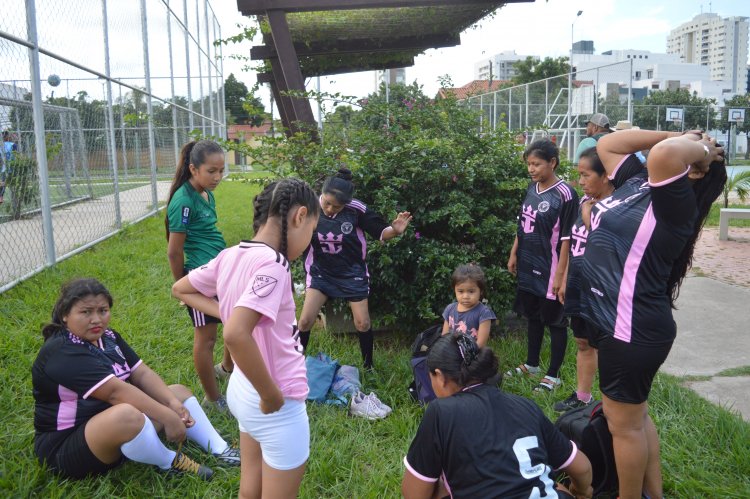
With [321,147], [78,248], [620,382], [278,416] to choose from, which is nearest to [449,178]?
[321,147]

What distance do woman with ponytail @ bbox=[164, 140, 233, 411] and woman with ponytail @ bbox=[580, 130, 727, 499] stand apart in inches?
83.3

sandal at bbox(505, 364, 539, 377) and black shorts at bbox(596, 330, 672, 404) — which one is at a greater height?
black shorts at bbox(596, 330, 672, 404)

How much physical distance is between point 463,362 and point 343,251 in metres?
2.19

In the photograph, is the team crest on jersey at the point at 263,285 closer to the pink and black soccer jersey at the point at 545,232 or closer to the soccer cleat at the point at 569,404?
the soccer cleat at the point at 569,404

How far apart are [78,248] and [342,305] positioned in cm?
393

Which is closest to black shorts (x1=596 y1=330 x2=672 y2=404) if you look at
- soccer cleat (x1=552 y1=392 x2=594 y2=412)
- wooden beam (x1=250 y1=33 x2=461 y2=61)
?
soccer cleat (x1=552 y1=392 x2=594 y2=412)

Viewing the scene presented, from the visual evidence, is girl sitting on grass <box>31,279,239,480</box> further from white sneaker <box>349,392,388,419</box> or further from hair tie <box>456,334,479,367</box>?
hair tie <box>456,334,479,367</box>

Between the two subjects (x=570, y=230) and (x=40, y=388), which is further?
(x=570, y=230)

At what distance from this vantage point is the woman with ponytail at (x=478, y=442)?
205 centimetres

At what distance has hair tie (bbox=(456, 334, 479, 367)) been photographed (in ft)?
7.23

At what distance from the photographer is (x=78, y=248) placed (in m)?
6.97

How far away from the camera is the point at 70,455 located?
8.98ft

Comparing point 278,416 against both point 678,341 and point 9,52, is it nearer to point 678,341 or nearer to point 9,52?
point 678,341

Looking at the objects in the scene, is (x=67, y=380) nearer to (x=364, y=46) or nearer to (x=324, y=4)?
(x=324, y=4)
